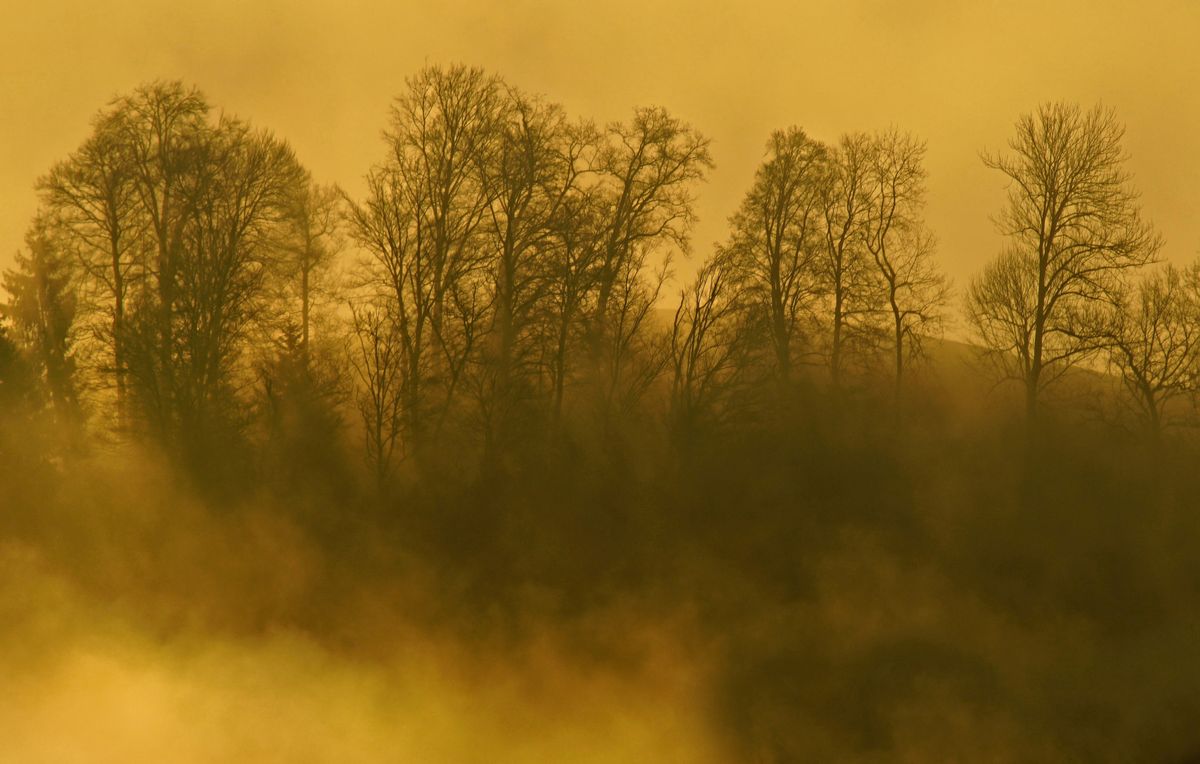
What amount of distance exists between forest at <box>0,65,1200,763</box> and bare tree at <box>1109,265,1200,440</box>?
110 millimetres

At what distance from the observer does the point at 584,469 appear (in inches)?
744

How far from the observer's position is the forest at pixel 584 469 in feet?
50.2

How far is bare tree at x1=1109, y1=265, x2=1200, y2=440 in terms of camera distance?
22.0 m

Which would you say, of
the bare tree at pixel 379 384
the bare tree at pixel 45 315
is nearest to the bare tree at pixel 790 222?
the bare tree at pixel 379 384

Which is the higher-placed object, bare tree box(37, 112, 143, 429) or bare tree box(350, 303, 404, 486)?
bare tree box(37, 112, 143, 429)

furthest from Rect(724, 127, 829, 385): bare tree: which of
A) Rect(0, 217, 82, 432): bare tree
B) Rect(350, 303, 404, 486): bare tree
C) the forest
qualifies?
Rect(0, 217, 82, 432): bare tree

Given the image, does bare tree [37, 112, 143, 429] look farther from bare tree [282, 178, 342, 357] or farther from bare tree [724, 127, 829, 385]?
bare tree [724, 127, 829, 385]

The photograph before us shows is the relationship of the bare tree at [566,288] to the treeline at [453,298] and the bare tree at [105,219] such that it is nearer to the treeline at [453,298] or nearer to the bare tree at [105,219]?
the treeline at [453,298]

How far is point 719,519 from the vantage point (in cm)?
1866

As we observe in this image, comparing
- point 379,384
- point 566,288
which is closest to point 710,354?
point 566,288

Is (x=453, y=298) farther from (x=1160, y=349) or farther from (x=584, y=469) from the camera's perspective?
(x=1160, y=349)

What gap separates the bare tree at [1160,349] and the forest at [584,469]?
110mm

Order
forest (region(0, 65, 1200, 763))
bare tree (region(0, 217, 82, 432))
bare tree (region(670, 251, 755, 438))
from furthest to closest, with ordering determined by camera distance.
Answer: bare tree (region(0, 217, 82, 432)) < bare tree (region(670, 251, 755, 438)) < forest (region(0, 65, 1200, 763))

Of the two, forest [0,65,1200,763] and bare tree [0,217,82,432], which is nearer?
forest [0,65,1200,763]
